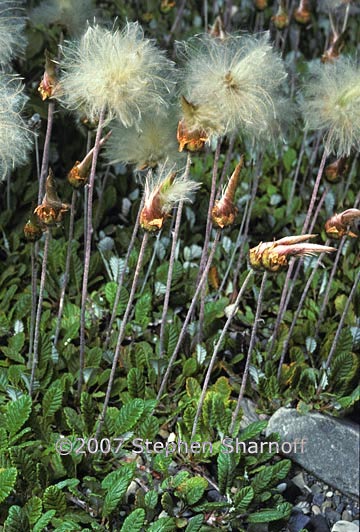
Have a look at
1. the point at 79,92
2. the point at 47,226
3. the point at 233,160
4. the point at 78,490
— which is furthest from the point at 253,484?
the point at 233,160

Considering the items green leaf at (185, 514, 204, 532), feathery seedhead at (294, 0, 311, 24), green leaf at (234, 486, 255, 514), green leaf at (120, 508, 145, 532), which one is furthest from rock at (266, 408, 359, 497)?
feathery seedhead at (294, 0, 311, 24)

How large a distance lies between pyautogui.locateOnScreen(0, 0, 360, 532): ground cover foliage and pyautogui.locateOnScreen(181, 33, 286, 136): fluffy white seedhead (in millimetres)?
94

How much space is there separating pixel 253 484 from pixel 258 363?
1.54ft

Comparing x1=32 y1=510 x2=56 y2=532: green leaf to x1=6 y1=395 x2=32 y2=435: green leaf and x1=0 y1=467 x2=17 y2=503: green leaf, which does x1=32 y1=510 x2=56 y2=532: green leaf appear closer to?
x1=0 y1=467 x2=17 y2=503: green leaf

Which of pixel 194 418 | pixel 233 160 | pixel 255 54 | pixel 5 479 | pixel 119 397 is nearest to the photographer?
pixel 5 479

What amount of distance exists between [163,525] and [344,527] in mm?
641

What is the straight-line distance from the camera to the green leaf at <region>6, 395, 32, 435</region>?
6.31ft

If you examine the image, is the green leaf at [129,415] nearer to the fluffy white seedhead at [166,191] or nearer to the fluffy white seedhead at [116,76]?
the fluffy white seedhead at [166,191]

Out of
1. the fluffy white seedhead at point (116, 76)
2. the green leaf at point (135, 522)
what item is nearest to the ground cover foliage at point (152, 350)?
the green leaf at point (135, 522)

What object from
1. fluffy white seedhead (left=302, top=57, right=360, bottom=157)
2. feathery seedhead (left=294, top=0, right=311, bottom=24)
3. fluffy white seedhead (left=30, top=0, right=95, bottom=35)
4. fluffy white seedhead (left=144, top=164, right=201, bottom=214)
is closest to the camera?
fluffy white seedhead (left=144, top=164, right=201, bottom=214)

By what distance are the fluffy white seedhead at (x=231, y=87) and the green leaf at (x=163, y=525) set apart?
942 millimetres

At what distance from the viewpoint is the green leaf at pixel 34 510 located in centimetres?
179

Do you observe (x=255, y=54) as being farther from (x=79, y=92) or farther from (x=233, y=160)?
(x=233, y=160)

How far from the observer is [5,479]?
176 centimetres
